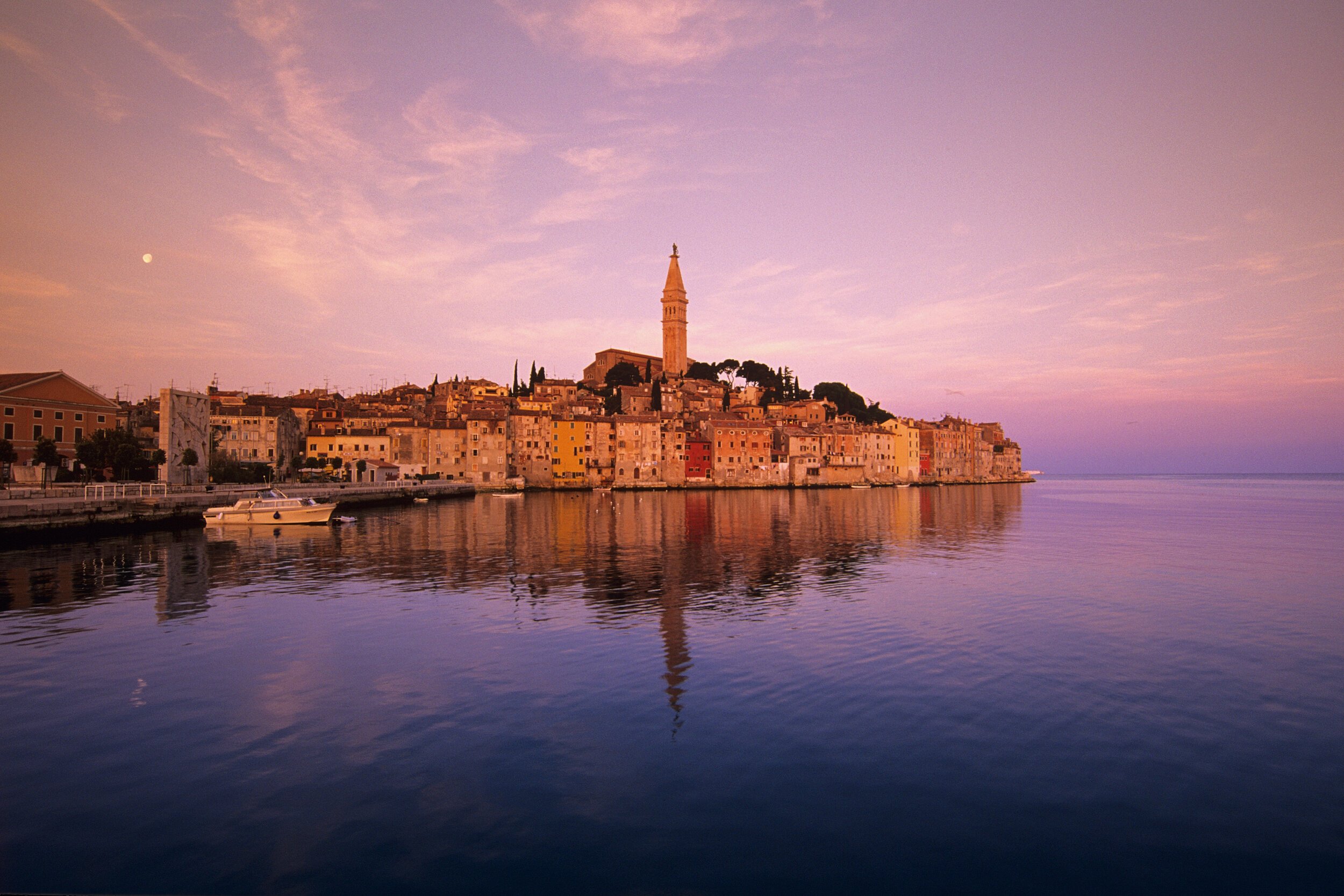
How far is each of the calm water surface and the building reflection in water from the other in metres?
0.34

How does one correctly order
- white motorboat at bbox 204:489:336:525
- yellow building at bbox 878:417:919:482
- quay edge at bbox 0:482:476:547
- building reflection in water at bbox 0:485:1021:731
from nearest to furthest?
building reflection in water at bbox 0:485:1021:731, quay edge at bbox 0:482:476:547, white motorboat at bbox 204:489:336:525, yellow building at bbox 878:417:919:482

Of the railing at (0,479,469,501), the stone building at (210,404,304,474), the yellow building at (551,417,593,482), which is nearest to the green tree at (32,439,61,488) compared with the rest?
the railing at (0,479,469,501)

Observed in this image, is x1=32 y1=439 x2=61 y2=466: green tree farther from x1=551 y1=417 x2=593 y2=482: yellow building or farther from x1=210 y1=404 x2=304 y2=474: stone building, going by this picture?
x1=551 y1=417 x2=593 y2=482: yellow building

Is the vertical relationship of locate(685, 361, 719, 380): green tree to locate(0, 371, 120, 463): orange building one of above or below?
above

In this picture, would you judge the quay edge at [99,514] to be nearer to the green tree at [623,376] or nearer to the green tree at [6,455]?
the green tree at [6,455]

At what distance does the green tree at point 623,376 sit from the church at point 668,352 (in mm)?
5289

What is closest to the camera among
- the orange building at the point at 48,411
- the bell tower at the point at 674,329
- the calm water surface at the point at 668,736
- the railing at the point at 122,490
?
the calm water surface at the point at 668,736

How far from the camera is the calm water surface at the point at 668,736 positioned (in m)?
6.82

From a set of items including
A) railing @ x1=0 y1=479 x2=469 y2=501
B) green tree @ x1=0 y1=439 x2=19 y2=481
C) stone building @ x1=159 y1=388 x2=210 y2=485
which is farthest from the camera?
stone building @ x1=159 y1=388 x2=210 y2=485

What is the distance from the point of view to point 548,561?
28.0m

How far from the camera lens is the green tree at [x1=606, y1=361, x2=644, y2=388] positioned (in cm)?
13062

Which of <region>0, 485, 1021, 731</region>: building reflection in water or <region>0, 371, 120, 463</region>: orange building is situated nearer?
<region>0, 485, 1021, 731</region>: building reflection in water

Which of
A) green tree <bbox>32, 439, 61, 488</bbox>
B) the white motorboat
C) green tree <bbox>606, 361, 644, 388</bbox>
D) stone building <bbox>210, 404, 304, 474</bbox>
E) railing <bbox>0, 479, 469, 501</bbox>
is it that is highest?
green tree <bbox>606, 361, 644, 388</bbox>

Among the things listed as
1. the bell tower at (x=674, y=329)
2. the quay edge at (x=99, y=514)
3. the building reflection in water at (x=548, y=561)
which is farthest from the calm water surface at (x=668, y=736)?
the bell tower at (x=674, y=329)
